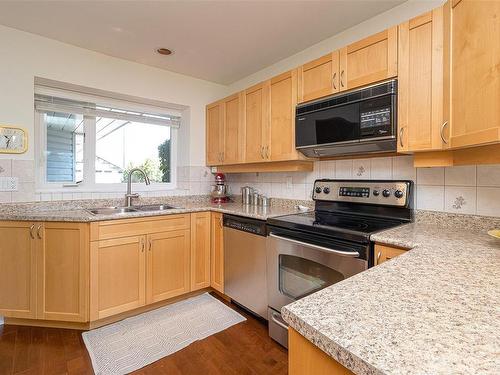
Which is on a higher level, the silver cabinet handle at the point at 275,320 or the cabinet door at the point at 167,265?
the cabinet door at the point at 167,265

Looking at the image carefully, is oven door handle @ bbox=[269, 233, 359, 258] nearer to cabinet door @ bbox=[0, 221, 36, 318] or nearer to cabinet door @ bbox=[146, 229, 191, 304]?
cabinet door @ bbox=[146, 229, 191, 304]

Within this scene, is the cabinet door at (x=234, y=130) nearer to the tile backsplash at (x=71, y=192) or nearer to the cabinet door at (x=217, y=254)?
the tile backsplash at (x=71, y=192)

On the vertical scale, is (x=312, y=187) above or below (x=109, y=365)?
above

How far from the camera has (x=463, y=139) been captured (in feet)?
3.82

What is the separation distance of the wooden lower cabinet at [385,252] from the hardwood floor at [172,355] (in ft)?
2.93

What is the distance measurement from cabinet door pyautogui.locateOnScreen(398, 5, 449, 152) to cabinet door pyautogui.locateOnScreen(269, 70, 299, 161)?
2.66ft

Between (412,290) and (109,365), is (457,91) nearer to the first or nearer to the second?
(412,290)

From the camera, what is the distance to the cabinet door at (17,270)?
1938 millimetres

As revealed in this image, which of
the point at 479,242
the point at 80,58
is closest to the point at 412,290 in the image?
the point at 479,242

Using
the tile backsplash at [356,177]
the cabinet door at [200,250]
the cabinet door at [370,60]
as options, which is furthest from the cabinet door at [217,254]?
the cabinet door at [370,60]

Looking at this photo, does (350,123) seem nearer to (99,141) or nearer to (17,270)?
(99,141)

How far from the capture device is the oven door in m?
1.44

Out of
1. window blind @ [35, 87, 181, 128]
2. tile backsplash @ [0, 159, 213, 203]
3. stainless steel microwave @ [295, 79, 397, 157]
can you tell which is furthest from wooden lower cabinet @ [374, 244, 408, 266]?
window blind @ [35, 87, 181, 128]

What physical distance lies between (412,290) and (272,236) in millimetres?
1227
